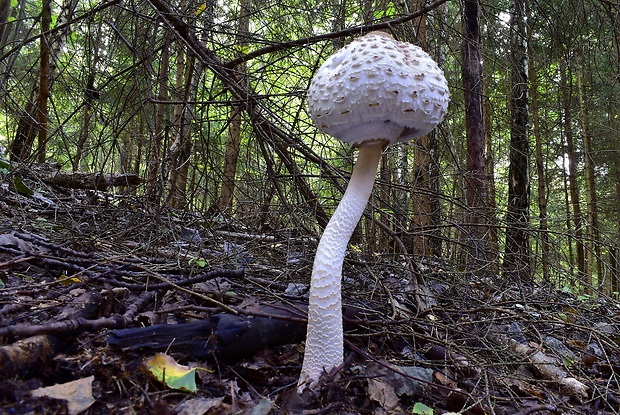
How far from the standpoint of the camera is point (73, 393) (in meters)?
1.29

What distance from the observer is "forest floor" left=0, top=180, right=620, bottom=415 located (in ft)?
4.66

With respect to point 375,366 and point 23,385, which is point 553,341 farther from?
point 23,385

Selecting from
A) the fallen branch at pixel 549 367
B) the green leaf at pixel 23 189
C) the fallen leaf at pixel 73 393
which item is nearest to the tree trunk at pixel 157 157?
the fallen leaf at pixel 73 393

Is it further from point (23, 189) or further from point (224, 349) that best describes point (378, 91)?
point (23, 189)

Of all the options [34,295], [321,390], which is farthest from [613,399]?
[34,295]

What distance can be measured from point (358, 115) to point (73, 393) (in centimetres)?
156

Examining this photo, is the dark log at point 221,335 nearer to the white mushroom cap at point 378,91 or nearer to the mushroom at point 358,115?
the mushroom at point 358,115

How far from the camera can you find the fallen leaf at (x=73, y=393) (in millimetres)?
1235

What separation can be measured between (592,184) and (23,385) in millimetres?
13234

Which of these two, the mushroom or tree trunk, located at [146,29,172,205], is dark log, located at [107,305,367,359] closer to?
the mushroom

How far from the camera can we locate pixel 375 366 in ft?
6.62

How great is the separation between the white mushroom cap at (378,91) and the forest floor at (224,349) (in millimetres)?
1106

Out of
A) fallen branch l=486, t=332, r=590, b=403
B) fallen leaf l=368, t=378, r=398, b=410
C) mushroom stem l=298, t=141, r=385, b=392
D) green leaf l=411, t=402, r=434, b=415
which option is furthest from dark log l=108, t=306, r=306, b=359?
fallen branch l=486, t=332, r=590, b=403

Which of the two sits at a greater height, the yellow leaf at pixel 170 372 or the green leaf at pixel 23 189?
the green leaf at pixel 23 189
